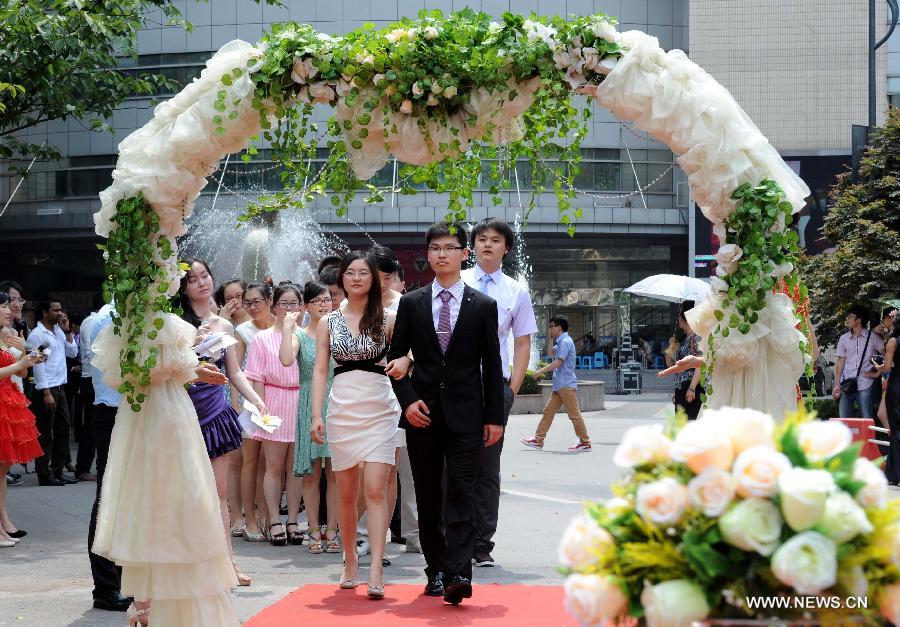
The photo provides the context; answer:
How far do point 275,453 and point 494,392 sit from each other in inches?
119

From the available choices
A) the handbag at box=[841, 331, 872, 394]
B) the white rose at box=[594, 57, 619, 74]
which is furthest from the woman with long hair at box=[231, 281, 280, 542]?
the handbag at box=[841, 331, 872, 394]

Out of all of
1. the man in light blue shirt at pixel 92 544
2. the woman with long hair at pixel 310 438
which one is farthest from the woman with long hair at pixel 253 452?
the man in light blue shirt at pixel 92 544

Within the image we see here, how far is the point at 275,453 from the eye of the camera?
374 inches

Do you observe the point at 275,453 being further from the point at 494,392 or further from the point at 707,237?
the point at 707,237

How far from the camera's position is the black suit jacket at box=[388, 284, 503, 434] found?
7.02m

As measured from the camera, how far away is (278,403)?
962cm

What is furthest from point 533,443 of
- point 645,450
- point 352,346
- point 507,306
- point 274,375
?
point 645,450

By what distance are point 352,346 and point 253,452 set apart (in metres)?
2.62

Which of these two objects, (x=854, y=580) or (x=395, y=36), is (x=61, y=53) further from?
(x=854, y=580)

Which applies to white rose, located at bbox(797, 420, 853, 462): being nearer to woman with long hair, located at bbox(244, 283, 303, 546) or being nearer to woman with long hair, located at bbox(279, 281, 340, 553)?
woman with long hair, located at bbox(279, 281, 340, 553)

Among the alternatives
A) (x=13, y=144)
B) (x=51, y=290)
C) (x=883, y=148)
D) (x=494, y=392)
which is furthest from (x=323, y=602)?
(x=51, y=290)

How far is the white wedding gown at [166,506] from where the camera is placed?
5719 millimetres

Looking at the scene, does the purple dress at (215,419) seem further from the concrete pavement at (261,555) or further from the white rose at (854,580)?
the white rose at (854,580)

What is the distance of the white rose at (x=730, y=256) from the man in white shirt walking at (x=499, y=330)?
2.73 metres
